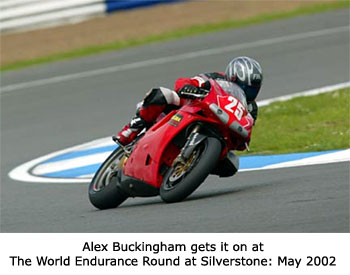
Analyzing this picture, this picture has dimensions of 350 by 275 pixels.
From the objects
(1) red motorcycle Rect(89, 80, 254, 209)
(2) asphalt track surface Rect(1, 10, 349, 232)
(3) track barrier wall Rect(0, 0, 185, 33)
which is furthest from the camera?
(3) track barrier wall Rect(0, 0, 185, 33)

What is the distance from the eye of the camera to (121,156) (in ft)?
26.5

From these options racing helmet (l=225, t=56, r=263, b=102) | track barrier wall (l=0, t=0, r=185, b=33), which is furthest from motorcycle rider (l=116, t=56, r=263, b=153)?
track barrier wall (l=0, t=0, r=185, b=33)

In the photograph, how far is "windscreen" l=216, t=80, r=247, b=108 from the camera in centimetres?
752

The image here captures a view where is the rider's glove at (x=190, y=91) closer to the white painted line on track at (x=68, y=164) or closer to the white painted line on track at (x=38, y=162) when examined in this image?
the white painted line on track at (x=38, y=162)

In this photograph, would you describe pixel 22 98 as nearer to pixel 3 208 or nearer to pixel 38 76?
pixel 38 76

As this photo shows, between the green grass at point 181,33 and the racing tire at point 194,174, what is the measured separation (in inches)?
442

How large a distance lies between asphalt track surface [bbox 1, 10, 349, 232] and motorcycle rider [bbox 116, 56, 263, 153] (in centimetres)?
68

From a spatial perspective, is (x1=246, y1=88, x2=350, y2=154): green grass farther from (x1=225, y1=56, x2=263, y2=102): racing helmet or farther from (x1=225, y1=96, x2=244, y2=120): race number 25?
(x1=225, y1=96, x2=244, y2=120): race number 25

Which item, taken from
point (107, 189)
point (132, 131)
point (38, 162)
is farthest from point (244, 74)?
point (38, 162)

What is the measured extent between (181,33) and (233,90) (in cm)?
1204

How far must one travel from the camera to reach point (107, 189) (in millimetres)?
7961

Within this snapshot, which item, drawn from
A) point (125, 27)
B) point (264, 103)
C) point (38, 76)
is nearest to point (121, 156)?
point (264, 103)

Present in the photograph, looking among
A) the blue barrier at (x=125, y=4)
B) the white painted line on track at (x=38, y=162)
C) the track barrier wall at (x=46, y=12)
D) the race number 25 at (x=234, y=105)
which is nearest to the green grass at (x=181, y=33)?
the track barrier wall at (x=46, y=12)

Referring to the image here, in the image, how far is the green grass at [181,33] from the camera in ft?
60.7
